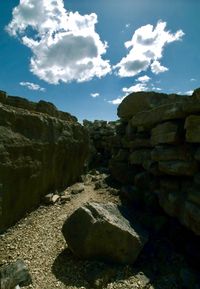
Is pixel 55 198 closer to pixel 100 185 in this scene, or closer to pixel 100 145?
pixel 100 185

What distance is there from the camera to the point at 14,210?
7.43m

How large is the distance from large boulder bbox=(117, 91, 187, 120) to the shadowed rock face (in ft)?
10.5

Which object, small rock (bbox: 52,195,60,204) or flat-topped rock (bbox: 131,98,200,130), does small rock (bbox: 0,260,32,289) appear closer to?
small rock (bbox: 52,195,60,204)

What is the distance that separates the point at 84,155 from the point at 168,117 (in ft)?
18.0

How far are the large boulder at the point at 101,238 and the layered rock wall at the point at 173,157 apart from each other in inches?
71.6

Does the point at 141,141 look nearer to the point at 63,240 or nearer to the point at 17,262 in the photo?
the point at 63,240

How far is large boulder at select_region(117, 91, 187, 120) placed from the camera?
11711 mm

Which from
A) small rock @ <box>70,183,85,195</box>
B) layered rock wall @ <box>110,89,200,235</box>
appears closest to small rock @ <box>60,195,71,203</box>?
small rock @ <box>70,183,85,195</box>

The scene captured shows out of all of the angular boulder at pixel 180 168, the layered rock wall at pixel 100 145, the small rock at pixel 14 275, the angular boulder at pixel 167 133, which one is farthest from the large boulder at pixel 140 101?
the small rock at pixel 14 275

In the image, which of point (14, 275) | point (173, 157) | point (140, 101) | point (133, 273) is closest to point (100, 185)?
point (140, 101)

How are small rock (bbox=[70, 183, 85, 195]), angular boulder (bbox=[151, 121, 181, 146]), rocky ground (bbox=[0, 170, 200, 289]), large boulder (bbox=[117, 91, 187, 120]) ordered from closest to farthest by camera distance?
rocky ground (bbox=[0, 170, 200, 289]) < angular boulder (bbox=[151, 121, 181, 146]) < small rock (bbox=[70, 183, 85, 195]) < large boulder (bbox=[117, 91, 187, 120])

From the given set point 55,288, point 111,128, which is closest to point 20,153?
point 55,288

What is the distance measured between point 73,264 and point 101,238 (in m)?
0.90

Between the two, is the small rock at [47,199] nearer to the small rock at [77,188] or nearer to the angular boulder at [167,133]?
the small rock at [77,188]
